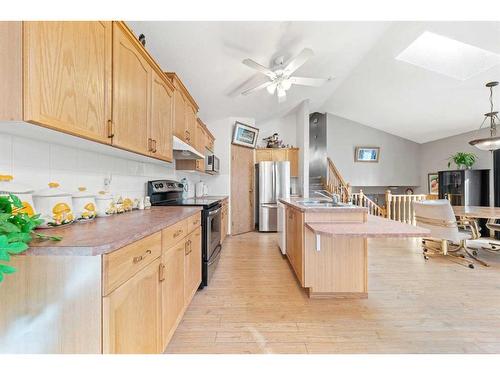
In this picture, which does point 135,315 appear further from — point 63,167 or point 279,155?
point 279,155

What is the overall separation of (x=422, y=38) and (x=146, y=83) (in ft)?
13.7

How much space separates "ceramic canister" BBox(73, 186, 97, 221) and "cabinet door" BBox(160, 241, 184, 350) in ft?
1.71

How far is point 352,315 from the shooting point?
1.88 meters

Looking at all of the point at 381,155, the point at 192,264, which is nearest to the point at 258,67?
the point at 192,264

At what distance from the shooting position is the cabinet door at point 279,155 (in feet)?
18.3

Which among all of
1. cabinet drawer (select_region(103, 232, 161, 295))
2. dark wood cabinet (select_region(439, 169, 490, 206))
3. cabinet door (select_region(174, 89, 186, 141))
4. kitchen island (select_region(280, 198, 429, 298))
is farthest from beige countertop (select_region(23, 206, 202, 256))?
dark wood cabinet (select_region(439, 169, 490, 206))

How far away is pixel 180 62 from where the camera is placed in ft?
8.81

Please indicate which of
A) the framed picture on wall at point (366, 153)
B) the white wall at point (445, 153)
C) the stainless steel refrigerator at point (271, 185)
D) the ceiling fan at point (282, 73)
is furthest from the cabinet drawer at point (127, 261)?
the framed picture on wall at point (366, 153)

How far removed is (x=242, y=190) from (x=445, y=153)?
5.58 m

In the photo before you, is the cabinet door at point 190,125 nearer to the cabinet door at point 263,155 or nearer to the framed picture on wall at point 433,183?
the cabinet door at point 263,155

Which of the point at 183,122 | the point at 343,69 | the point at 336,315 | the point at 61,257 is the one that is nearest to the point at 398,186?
the point at 343,69

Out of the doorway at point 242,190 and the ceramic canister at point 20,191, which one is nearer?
the ceramic canister at point 20,191

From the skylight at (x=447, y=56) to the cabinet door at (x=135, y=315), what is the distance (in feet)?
15.0
